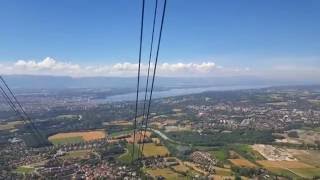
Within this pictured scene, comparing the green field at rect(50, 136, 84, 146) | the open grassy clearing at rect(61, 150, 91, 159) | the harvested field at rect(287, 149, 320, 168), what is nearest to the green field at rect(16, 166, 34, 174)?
the open grassy clearing at rect(61, 150, 91, 159)

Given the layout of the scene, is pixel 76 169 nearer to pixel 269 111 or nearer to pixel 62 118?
pixel 62 118

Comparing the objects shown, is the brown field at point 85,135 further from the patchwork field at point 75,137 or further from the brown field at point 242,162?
the brown field at point 242,162

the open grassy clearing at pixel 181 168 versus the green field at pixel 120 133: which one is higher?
the open grassy clearing at pixel 181 168

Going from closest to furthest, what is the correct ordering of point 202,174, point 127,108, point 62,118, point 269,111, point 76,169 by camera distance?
point 202,174 < point 76,169 < point 62,118 < point 269,111 < point 127,108

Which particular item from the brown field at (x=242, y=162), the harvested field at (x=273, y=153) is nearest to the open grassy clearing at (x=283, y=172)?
the brown field at (x=242, y=162)

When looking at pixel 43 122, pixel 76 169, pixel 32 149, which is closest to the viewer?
pixel 76 169

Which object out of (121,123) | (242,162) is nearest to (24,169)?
(242,162)

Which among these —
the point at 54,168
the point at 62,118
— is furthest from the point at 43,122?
the point at 54,168
